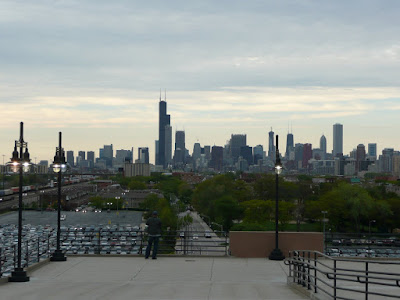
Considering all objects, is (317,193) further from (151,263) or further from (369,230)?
(151,263)

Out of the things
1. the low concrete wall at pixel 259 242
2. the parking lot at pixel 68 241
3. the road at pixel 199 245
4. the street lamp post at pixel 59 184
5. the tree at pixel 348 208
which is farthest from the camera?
the tree at pixel 348 208

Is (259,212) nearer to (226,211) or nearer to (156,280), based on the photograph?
(226,211)

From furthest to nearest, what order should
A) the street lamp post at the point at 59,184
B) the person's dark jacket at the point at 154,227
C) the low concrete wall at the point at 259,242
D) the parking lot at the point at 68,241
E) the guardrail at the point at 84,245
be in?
the low concrete wall at the point at 259,242
the street lamp post at the point at 59,184
the person's dark jacket at the point at 154,227
the parking lot at the point at 68,241
the guardrail at the point at 84,245

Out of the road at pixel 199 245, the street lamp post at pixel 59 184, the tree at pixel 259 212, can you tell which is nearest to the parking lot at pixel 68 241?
the street lamp post at pixel 59 184

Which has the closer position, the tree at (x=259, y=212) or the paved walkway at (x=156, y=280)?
the paved walkway at (x=156, y=280)

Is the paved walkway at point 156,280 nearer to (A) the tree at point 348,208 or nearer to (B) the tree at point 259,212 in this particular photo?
(B) the tree at point 259,212

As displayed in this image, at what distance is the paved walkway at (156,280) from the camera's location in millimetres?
12688

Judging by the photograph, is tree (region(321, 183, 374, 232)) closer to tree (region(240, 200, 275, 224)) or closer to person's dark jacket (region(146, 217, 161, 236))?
tree (region(240, 200, 275, 224))

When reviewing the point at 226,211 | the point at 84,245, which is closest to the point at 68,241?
the point at 84,245

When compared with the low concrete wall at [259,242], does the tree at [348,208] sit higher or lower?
lower

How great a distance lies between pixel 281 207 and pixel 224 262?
65605 millimetres

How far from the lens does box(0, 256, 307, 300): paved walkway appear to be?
500 inches

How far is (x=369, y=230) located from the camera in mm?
87250

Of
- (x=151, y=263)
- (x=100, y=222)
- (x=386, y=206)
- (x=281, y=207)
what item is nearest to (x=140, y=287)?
(x=151, y=263)
